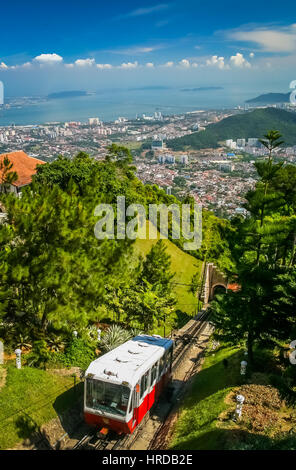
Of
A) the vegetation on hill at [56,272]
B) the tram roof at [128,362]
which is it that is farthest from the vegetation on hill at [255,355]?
the vegetation on hill at [56,272]

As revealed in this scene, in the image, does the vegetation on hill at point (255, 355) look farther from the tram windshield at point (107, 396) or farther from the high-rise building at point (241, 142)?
the high-rise building at point (241, 142)

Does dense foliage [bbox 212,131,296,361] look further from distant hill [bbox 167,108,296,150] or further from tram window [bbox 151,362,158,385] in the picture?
distant hill [bbox 167,108,296,150]

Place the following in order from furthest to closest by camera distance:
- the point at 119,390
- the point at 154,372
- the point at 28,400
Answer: the point at 154,372 → the point at 28,400 → the point at 119,390

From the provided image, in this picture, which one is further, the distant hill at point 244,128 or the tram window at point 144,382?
the distant hill at point 244,128

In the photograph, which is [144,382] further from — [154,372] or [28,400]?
[28,400]

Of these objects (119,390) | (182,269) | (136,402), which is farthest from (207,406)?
(182,269)

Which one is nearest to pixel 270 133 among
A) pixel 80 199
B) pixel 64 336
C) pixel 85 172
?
pixel 80 199
